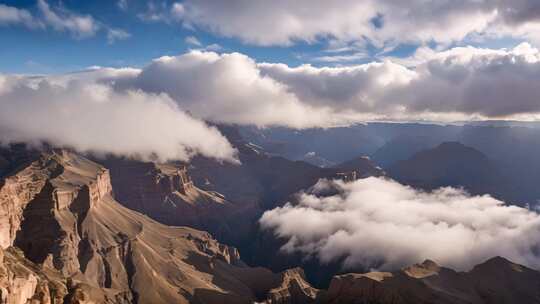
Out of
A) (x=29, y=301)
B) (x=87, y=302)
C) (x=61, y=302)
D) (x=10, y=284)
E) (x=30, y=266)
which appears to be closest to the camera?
(x=10, y=284)

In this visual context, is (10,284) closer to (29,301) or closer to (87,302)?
(29,301)

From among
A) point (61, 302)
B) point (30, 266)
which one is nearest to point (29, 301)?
point (61, 302)

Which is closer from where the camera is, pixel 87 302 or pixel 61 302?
pixel 61 302

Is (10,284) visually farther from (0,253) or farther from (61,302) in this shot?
(61,302)

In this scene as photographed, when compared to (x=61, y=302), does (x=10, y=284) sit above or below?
above

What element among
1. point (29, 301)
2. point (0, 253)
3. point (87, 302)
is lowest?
point (87, 302)

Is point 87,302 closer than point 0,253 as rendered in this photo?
No

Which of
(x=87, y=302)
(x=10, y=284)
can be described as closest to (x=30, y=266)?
(x=87, y=302)

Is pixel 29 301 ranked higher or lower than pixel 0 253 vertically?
lower

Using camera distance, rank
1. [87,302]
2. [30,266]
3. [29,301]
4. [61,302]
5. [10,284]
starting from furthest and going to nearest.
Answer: [30,266] < [87,302] < [61,302] < [29,301] < [10,284]
